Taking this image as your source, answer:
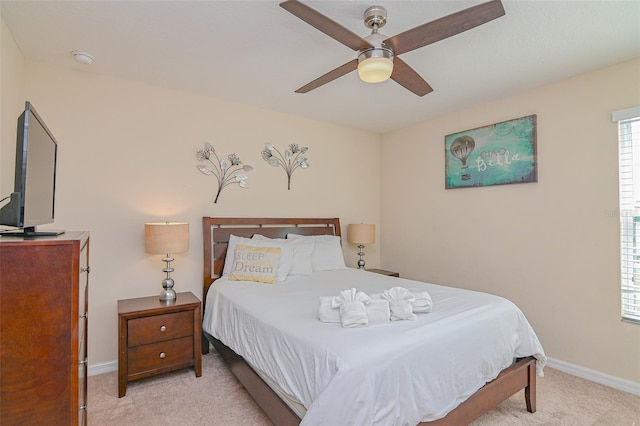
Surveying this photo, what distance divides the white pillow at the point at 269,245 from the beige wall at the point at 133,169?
12.1 inches

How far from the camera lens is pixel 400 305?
1.85 metres

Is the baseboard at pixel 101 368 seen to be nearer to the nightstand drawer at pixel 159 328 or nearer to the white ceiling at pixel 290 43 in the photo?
the nightstand drawer at pixel 159 328

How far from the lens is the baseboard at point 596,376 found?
2.45m

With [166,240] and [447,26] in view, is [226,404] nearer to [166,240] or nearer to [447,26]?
[166,240]

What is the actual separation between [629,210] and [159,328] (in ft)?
12.5

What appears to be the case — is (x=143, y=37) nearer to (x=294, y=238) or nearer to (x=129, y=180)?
(x=129, y=180)

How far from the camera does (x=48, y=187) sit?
1.68 m

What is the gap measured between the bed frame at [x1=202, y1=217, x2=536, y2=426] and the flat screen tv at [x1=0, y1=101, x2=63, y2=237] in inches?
54.8

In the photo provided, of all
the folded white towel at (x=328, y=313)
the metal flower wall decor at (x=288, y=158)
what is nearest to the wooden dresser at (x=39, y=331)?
the folded white towel at (x=328, y=313)

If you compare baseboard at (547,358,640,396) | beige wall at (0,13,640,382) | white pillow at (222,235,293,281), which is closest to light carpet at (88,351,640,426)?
baseboard at (547,358,640,396)

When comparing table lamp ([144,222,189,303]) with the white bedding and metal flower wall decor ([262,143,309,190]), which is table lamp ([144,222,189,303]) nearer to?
the white bedding

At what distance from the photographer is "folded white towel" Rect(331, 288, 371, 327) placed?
169 cm

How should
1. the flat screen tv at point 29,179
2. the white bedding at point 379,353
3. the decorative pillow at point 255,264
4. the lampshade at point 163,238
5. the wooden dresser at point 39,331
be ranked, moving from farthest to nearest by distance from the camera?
the decorative pillow at point 255,264
the lampshade at point 163,238
the white bedding at point 379,353
the flat screen tv at point 29,179
the wooden dresser at point 39,331

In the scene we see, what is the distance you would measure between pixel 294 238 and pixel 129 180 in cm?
169
